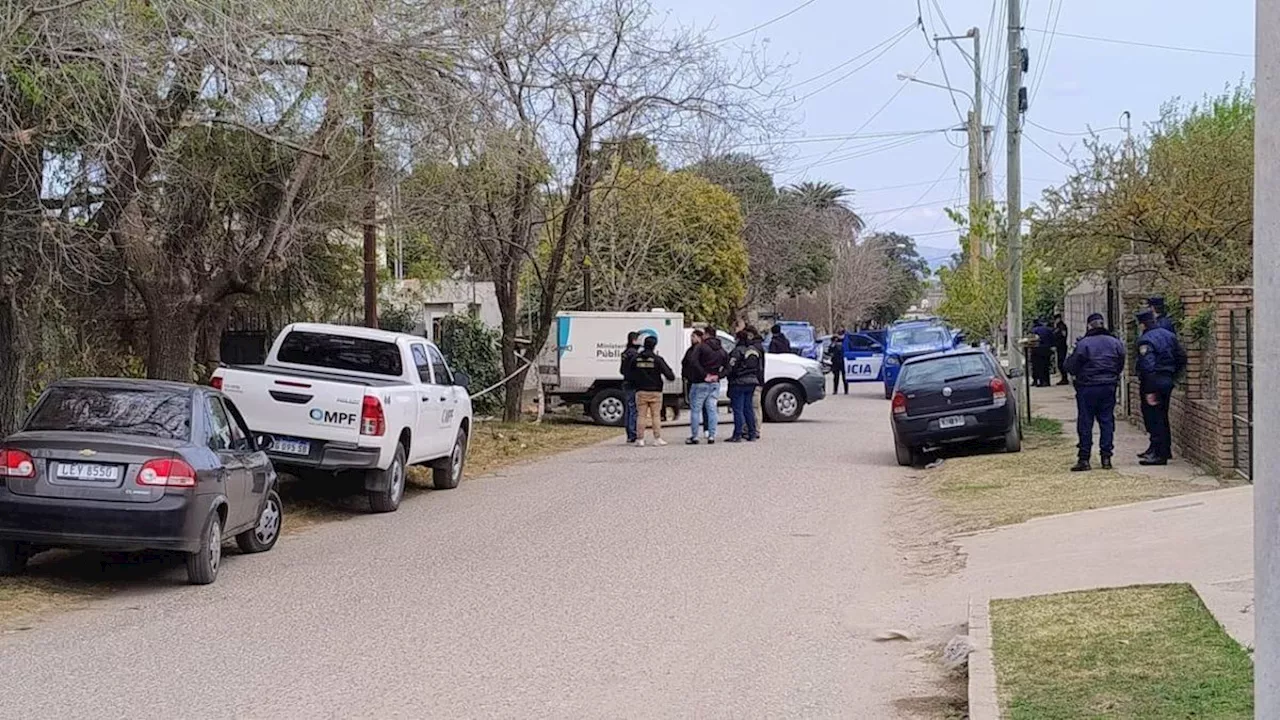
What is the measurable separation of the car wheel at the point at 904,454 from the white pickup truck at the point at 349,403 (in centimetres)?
612

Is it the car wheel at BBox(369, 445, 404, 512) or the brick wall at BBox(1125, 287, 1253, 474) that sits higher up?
the brick wall at BBox(1125, 287, 1253, 474)

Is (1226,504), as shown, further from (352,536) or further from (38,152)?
(38,152)

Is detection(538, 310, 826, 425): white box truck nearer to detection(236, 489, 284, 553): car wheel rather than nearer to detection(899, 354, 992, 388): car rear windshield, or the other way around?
detection(899, 354, 992, 388): car rear windshield

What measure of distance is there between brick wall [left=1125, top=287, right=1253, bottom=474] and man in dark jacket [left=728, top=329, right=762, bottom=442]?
701 centimetres

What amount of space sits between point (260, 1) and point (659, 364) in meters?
11.7

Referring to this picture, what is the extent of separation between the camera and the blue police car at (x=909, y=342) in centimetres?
3466

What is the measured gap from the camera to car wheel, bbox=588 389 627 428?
2817 cm

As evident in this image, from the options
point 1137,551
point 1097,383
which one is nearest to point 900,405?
point 1097,383

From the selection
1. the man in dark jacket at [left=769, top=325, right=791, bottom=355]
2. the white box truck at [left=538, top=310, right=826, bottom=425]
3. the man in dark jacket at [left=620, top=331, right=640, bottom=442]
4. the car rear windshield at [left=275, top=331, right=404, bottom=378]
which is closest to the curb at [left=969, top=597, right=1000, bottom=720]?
the car rear windshield at [left=275, top=331, right=404, bottom=378]

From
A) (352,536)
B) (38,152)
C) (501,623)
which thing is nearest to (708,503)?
(352,536)

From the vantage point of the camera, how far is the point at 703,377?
22.5 meters

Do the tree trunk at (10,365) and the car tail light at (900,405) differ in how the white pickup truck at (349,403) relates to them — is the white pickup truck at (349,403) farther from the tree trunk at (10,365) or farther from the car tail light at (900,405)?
the car tail light at (900,405)

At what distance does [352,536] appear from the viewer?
45.2ft

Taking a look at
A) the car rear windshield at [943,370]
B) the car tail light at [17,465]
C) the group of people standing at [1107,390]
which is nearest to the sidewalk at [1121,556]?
the group of people standing at [1107,390]
